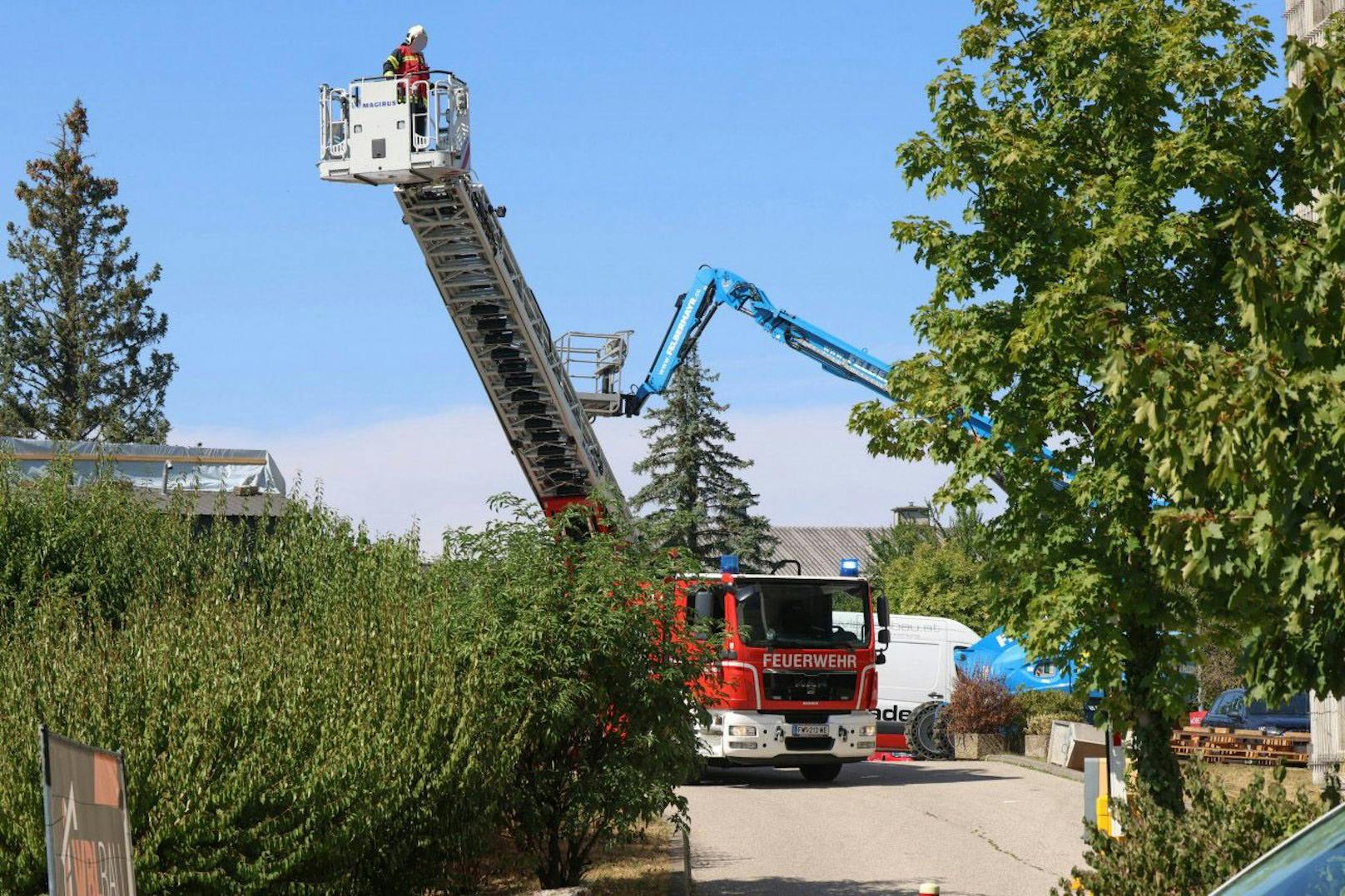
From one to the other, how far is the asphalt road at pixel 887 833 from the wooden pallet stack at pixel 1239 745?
7.47 feet

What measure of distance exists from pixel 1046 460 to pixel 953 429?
0.81m

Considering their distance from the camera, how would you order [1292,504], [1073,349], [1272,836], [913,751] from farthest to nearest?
[913,751]
[1073,349]
[1272,836]
[1292,504]

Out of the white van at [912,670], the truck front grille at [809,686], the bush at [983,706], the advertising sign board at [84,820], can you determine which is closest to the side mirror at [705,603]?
the truck front grille at [809,686]

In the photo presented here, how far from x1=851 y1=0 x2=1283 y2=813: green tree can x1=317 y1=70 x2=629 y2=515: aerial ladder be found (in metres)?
5.48

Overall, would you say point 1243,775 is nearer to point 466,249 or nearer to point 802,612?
point 802,612

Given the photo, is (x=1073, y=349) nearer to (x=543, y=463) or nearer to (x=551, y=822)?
(x=551, y=822)

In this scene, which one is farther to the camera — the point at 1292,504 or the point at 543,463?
the point at 543,463

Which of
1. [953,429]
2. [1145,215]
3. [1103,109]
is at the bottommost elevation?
[953,429]

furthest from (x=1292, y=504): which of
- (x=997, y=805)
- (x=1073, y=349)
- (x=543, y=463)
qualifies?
(x=543, y=463)

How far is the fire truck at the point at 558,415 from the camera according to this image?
1834 cm

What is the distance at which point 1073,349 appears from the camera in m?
11.5

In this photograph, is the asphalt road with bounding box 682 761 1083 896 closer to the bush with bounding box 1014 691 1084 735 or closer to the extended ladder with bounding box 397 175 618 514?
the bush with bounding box 1014 691 1084 735

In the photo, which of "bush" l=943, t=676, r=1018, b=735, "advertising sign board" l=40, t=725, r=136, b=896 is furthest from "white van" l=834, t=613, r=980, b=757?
"advertising sign board" l=40, t=725, r=136, b=896

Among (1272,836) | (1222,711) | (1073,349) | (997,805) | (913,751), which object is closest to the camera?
(1272,836)
